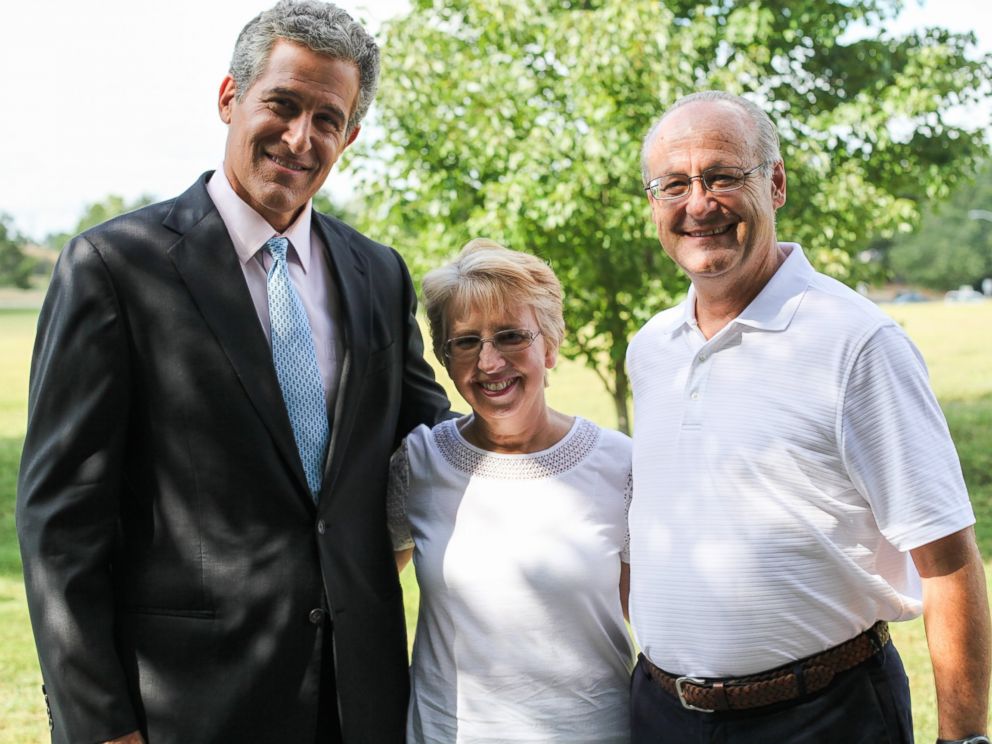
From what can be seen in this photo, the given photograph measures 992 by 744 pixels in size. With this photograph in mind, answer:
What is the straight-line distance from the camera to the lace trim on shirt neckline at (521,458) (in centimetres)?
301

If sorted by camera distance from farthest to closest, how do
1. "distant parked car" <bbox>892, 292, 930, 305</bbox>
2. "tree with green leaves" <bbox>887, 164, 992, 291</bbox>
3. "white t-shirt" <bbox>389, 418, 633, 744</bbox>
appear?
"tree with green leaves" <bbox>887, 164, 992, 291</bbox>
"distant parked car" <bbox>892, 292, 930, 305</bbox>
"white t-shirt" <bbox>389, 418, 633, 744</bbox>

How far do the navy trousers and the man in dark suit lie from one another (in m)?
0.91

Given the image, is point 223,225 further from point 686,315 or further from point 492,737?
point 492,737

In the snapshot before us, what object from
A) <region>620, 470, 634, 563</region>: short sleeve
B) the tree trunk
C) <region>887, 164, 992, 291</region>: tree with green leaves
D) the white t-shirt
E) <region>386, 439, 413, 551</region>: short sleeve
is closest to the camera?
the white t-shirt

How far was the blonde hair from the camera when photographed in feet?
9.96

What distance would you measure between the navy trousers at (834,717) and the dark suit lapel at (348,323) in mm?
1111

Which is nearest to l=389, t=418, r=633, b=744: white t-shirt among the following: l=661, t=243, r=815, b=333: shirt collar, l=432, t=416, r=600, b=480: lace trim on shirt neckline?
l=432, t=416, r=600, b=480: lace trim on shirt neckline

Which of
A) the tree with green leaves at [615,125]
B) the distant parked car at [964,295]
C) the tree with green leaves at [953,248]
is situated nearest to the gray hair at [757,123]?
the tree with green leaves at [615,125]

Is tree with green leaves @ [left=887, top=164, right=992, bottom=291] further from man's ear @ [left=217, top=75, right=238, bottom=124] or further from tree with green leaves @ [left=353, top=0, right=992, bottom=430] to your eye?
man's ear @ [left=217, top=75, right=238, bottom=124]

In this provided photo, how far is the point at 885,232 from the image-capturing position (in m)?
10.2

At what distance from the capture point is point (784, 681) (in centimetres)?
250

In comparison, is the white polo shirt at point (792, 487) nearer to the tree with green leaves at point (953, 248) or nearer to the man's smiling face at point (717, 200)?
the man's smiling face at point (717, 200)

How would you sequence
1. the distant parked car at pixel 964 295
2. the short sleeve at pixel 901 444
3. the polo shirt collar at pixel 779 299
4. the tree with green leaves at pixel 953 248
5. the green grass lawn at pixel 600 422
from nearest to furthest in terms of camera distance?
the short sleeve at pixel 901 444 < the polo shirt collar at pixel 779 299 < the green grass lawn at pixel 600 422 < the distant parked car at pixel 964 295 < the tree with green leaves at pixel 953 248

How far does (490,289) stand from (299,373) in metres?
0.62
